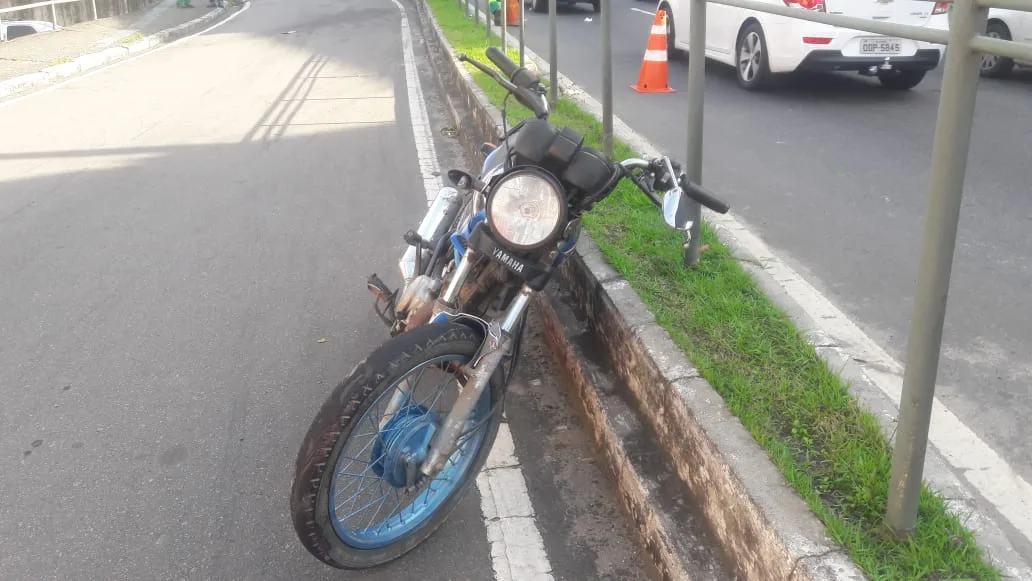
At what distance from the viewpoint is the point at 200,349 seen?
4098mm

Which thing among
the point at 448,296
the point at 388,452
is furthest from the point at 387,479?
the point at 448,296

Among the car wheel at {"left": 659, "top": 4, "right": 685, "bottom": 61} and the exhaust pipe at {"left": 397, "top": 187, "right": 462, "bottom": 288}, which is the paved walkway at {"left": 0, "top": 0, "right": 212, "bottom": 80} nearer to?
the car wheel at {"left": 659, "top": 4, "right": 685, "bottom": 61}

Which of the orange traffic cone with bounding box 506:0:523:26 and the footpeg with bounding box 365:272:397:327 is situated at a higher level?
the orange traffic cone with bounding box 506:0:523:26

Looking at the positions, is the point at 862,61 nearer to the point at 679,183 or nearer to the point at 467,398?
the point at 679,183

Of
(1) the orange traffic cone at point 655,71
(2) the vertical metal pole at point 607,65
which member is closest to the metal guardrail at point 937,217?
(2) the vertical metal pole at point 607,65

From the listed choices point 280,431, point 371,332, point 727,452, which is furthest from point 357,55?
point 727,452

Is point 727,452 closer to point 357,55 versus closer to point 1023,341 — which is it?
point 1023,341

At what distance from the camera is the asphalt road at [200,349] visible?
9.25 feet

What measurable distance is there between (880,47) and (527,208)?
6404 millimetres

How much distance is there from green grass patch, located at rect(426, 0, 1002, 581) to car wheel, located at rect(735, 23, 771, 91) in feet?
15.3

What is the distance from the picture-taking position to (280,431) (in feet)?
11.2

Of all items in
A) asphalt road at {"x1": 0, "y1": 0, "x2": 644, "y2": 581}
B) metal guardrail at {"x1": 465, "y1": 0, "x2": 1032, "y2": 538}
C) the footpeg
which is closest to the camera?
metal guardrail at {"x1": 465, "y1": 0, "x2": 1032, "y2": 538}

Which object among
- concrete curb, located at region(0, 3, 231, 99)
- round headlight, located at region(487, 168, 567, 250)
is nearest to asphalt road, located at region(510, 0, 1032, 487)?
round headlight, located at region(487, 168, 567, 250)

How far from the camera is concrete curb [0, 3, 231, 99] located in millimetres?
11344
